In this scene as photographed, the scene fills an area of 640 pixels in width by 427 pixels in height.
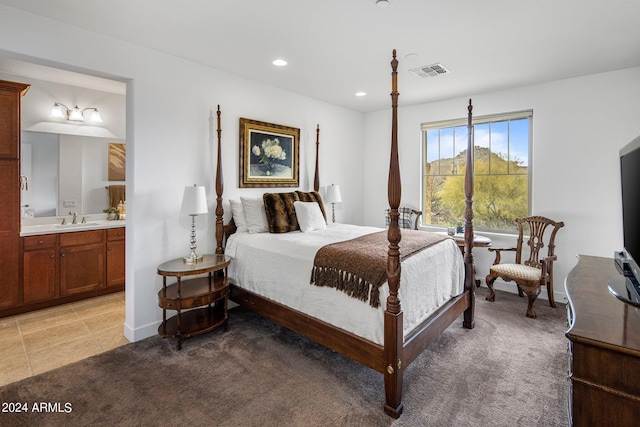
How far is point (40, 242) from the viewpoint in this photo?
353cm

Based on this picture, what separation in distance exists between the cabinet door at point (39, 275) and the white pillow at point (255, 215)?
7.30 feet

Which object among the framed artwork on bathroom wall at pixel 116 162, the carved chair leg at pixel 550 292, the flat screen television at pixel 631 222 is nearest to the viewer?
the flat screen television at pixel 631 222

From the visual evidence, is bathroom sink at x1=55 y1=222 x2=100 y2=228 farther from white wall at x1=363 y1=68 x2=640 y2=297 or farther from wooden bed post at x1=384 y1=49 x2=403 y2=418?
white wall at x1=363 y1=68 x2=640 y2=297

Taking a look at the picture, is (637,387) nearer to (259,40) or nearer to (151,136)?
(259,40)

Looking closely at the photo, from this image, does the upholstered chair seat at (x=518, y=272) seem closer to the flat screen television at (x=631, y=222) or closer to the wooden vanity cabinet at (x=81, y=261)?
the flat screen television at (x=631, y=222)

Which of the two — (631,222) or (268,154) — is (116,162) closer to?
(268,154)

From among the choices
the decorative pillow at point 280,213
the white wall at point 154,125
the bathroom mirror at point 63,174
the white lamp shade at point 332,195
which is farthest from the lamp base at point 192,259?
the bathroom mirror at point 63,174

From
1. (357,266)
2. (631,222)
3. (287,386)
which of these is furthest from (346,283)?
(631,222)

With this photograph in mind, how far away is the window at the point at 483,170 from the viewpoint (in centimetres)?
427

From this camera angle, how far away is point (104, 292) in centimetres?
409

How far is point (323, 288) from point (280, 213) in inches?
54.3

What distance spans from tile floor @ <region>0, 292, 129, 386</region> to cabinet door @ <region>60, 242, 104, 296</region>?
0.20 m

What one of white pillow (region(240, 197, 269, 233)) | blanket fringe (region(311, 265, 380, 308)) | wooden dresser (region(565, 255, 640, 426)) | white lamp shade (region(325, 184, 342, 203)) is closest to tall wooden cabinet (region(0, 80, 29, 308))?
white pillow (region(240, 197, 269, 233))

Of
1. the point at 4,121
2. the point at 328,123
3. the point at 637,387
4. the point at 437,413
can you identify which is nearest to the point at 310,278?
the point at 437,413
